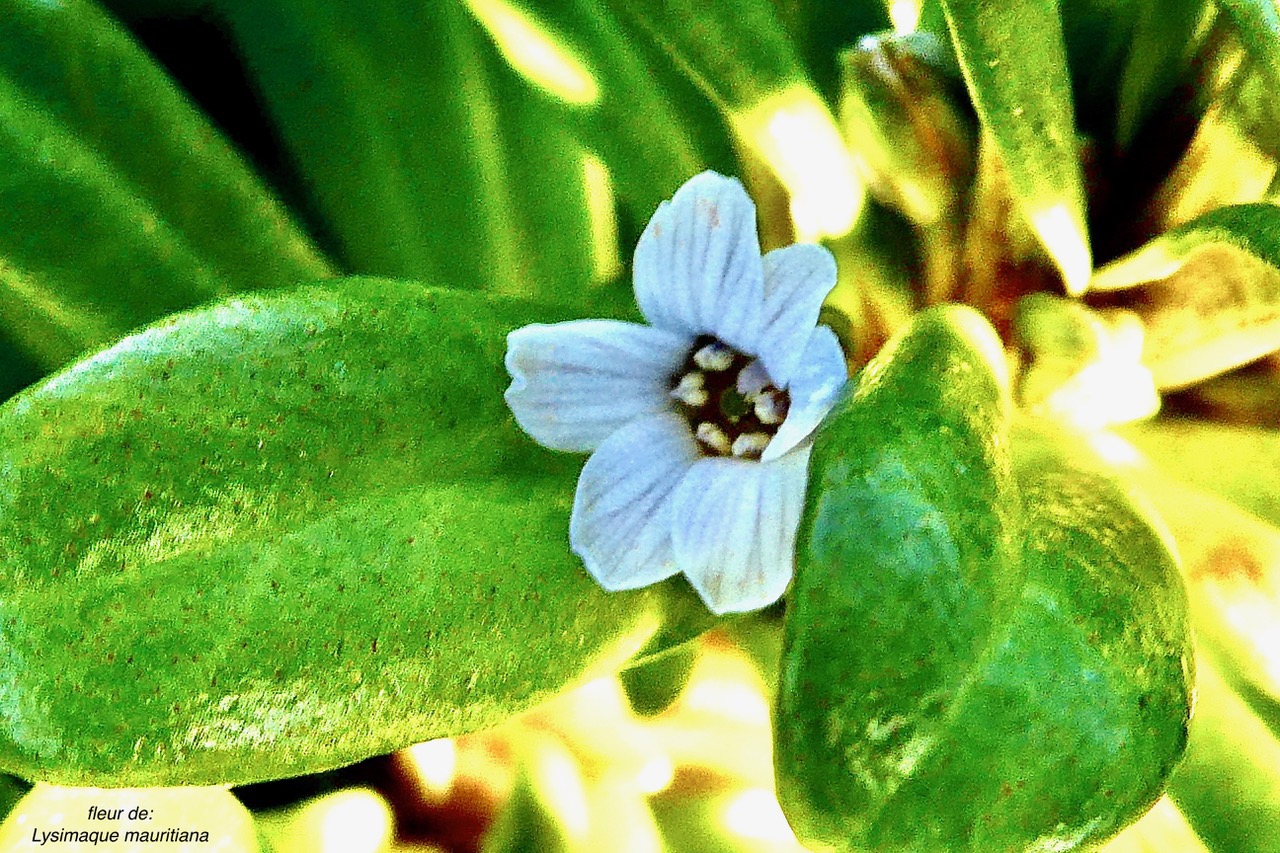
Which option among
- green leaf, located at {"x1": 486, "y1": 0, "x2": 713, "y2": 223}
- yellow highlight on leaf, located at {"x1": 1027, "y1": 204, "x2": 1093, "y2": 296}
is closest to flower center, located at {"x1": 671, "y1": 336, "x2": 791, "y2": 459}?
yellow highlight on leaf, located at {"x1": 1027, "y1": 204, "x2": 1093, "y2": 296}

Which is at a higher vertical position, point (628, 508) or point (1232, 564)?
point (628, 508)

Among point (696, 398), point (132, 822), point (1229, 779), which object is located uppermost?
point (696, 398)

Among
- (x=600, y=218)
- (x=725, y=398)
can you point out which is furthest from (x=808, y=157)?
(x=600, y=218)

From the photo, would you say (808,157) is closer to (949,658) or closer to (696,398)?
(696,398)

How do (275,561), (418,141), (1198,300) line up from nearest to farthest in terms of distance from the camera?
(275,561) < (1198,300) < (418,141)

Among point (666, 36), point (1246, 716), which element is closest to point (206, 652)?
point (666, 36)

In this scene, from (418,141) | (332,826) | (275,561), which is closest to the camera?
(275,561)

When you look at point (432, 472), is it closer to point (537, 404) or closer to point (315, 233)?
point (537, 404)

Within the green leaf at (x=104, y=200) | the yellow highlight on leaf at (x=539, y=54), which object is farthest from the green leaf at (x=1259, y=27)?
the green leaf at (x=104, y=200)

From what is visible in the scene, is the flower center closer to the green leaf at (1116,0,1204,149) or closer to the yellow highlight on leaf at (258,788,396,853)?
the green leaf at (1116,0,1204,149)
